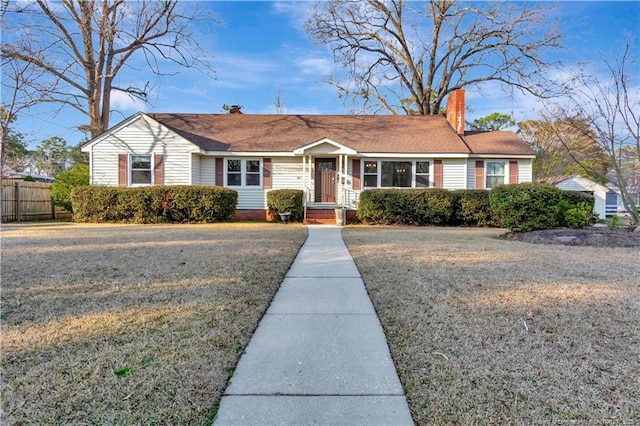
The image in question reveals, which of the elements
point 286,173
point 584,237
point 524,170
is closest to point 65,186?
point 286,173

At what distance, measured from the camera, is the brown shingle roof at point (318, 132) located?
17.4 metres

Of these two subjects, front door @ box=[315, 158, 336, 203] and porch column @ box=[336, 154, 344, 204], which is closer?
porch column @ box=[336, 154, 344, 204]

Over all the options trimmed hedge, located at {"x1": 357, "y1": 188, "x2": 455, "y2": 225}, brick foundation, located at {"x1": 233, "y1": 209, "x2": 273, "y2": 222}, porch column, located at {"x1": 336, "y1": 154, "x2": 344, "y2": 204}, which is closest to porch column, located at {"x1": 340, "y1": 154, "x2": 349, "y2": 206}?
porch column, located at {"x1": 336, "y1": 154, "x2": 344, "y2": 204}

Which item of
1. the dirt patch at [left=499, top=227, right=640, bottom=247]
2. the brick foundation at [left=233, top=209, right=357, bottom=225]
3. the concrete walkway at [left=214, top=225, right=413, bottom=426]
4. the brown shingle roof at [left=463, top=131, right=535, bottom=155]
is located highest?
the brown shingle roof at [left=463, top=131, right=535, bottom=155]

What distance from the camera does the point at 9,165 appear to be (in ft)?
84.2

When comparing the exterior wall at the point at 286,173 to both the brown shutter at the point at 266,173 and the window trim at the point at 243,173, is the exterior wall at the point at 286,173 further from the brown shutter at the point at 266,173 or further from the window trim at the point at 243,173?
the window trim at the point at 243,173

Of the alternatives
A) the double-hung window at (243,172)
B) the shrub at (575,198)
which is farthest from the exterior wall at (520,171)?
the double-hung window at (243,172)

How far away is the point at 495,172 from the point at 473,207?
13.3 ft

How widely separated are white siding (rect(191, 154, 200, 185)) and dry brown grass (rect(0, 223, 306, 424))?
10199 mm

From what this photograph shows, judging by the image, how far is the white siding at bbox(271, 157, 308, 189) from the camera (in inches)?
693

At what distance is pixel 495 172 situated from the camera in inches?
701

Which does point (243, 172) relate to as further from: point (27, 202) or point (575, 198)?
point (575, 198)

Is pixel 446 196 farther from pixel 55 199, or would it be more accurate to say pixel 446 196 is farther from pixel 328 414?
pixel 55 199

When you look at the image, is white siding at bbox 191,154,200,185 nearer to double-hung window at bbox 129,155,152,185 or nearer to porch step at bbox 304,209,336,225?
double-hung window at bbox 129,155,152,185
